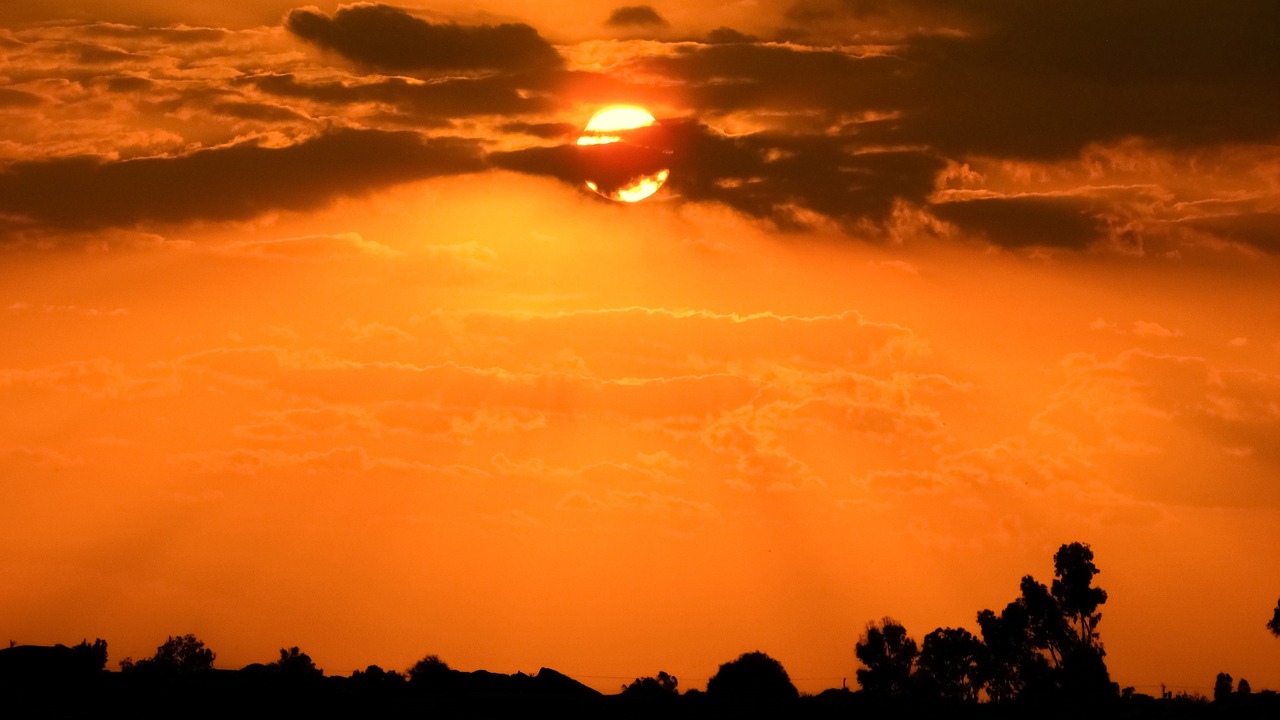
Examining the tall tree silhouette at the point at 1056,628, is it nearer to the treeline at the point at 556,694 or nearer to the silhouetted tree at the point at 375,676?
the treeline at the point at 556,694

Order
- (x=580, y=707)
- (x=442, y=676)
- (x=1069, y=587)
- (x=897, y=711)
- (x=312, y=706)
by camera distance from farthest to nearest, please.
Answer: (x=1069, y=587)
(x=442, y=676)
(x=897, y=711)
(x=580, y=707)
(x=312, y=706)

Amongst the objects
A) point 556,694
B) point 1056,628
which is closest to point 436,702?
point 556,694

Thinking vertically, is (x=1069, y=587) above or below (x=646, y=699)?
above

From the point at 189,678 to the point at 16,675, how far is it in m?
14.8

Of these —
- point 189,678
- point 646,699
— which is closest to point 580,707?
point 646,699

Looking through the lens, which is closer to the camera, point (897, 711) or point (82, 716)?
point (82, 716)

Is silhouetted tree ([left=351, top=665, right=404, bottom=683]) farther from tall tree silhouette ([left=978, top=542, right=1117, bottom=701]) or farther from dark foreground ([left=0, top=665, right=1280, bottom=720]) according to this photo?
tall tree silhouette ([left=978, top=542, right=1117, bottom=701])

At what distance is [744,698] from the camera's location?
18638 centimetres

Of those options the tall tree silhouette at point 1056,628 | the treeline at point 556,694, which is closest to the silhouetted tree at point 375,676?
the treeline at point 556,694

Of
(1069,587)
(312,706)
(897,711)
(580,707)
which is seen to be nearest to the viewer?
(312,706)

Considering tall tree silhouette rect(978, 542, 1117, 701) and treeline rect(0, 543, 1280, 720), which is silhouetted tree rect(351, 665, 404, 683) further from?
tall tree silhouette rect(978, 542, 1117, 701)

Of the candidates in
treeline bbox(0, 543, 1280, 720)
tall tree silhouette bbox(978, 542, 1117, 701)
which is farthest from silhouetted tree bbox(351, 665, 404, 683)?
tall tree silhouette bbox(978, 542, 1117, 701)

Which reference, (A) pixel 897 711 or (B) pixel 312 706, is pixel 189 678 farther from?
(A) pixel 897 711

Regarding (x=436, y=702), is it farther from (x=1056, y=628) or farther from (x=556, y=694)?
(x=1056, y=628)
